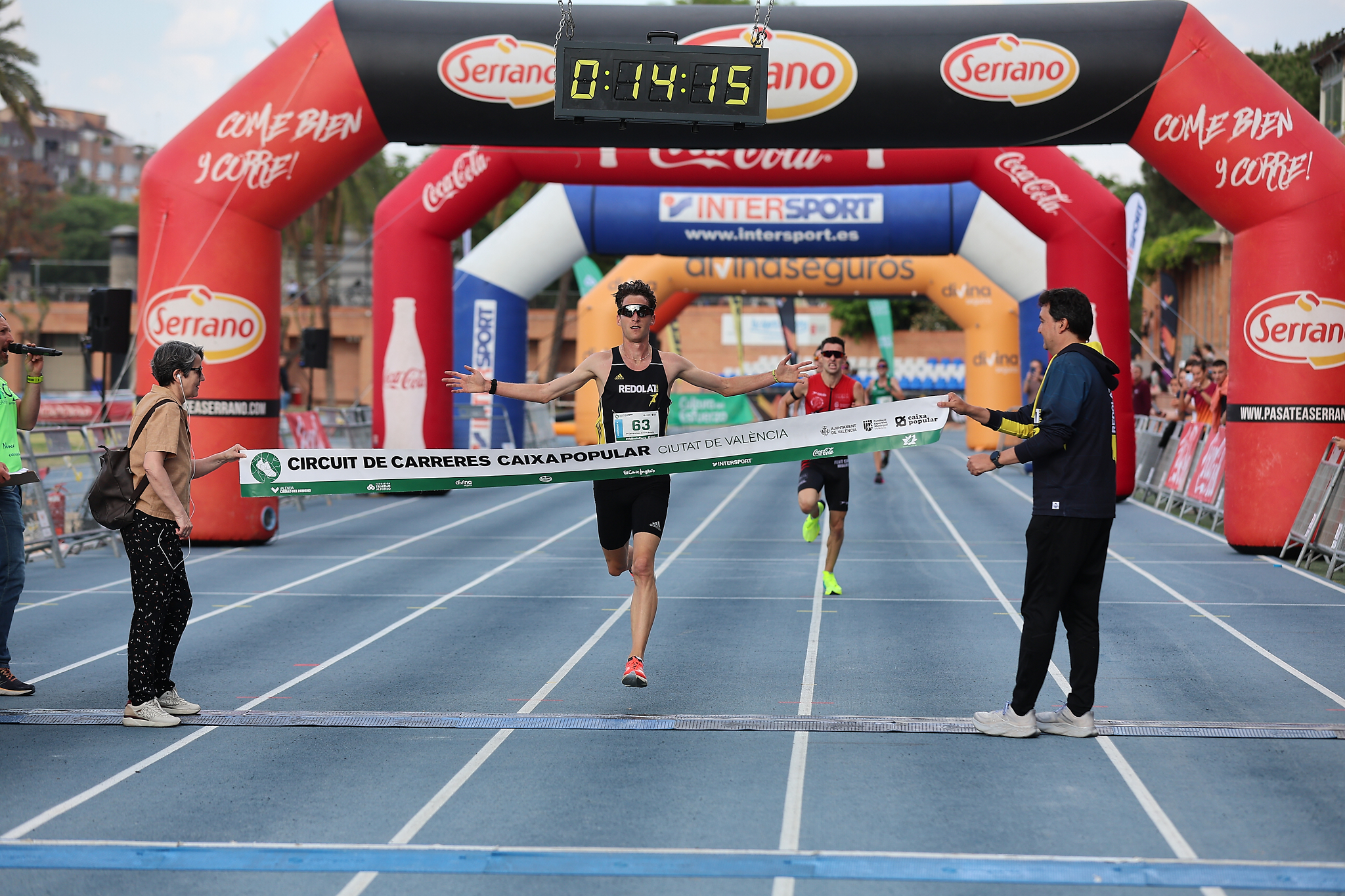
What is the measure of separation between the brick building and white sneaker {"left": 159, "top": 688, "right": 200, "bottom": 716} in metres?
113

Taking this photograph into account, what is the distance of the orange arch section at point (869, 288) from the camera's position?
26547 millimetres

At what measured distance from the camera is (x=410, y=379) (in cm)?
1756

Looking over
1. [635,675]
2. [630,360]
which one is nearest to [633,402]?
[630,360]

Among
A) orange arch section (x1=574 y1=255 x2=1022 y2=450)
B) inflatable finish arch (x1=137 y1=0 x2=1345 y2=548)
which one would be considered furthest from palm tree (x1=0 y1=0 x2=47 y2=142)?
inflatable finish arch (x1=137 y1=0 x2=1345 y2=548)

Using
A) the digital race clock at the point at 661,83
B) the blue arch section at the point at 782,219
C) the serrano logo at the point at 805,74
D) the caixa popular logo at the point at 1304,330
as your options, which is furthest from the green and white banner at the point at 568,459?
the blue arch section at the point at 782,219

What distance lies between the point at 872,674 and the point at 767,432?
1.47 m

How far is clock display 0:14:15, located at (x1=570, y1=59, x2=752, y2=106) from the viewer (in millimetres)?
9320

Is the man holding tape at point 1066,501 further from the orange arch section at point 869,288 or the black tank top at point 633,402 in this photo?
the orange arch section at point 869,288

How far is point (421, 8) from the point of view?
11688 millimetres

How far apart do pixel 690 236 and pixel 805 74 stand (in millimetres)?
10115

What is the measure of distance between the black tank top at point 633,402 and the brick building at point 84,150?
11284 cm

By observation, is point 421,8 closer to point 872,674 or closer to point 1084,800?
point 872,674

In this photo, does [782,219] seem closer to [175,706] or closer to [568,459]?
[568,459]

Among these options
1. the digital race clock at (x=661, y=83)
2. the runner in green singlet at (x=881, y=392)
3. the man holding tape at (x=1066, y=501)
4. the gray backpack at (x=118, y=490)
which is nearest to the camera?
the man holding tape at (x=1066, y=501)
